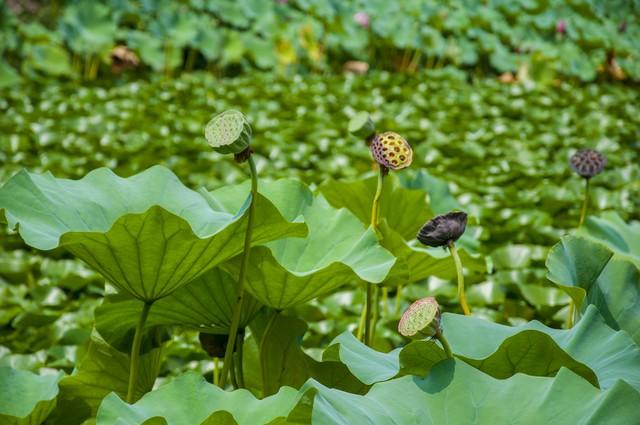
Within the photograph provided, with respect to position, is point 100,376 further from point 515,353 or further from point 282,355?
point 515,353

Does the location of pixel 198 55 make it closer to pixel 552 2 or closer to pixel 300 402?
pixel 552 2

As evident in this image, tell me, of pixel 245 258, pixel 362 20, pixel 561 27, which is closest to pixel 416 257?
pixel 245 258

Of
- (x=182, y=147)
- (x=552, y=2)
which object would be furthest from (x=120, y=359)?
(x=552, y=2)

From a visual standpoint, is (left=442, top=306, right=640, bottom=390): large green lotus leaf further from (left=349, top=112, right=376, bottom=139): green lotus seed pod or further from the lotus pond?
(left=349, top=112, right=376, bottom=139): green lotus seed pod

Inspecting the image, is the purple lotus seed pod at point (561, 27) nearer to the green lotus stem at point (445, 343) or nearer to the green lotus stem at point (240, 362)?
the green lotus stem at point (240, 362)

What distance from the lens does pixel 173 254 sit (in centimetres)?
103

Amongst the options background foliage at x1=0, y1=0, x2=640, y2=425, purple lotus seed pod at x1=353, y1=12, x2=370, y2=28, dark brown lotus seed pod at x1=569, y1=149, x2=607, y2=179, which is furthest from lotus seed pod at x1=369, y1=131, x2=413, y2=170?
purple lotus seed pod at x1=353, y1=12, x2=370, y2=28

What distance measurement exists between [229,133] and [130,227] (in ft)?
0.51

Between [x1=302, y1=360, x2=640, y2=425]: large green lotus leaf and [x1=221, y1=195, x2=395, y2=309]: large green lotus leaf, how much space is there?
0.24 meters

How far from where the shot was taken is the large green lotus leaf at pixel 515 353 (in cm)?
88

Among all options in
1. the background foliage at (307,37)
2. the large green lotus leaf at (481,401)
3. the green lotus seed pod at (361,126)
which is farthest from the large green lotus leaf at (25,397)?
the background foliage at (307,37)

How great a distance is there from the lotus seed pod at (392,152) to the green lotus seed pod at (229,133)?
21 centimetres

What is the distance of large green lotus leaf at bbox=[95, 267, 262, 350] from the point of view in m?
1.17

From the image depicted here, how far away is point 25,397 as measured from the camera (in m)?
1.05
